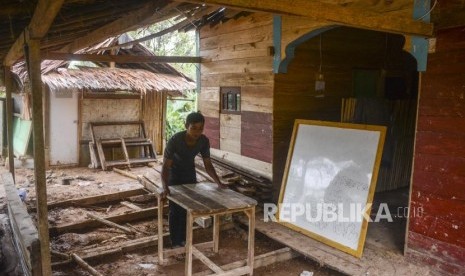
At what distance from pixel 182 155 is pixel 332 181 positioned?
7.47 feet

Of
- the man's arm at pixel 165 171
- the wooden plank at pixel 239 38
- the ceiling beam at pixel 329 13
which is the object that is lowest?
the man's arm at pixel 165 171

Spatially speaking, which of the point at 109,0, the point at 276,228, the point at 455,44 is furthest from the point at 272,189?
the point at 109,0

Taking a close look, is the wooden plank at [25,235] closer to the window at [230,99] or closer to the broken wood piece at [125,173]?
the broken wood piece at [125,173]

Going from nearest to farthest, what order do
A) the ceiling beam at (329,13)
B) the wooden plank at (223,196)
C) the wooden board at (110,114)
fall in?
the ceiling beam at (329,13)
the wooden plank at (223,196)
the wooden board at (110,114)

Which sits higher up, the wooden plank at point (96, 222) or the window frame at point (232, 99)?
the window frame at point (232, 99)

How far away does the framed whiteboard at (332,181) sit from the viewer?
5.19 metres

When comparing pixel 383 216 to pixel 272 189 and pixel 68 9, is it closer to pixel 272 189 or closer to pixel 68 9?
pixel 272 189

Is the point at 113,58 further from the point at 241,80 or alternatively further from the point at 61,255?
the point at 61,255

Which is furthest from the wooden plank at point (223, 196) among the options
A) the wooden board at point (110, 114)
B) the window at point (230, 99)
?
the wooden board at point (110, 114)

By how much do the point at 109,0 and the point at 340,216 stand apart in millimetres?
4092

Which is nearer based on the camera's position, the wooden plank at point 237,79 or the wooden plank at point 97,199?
the wooden plank at point 237,79

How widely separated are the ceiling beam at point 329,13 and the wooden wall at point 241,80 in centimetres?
327

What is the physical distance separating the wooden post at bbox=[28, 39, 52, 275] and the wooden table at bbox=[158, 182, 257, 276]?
143 cm

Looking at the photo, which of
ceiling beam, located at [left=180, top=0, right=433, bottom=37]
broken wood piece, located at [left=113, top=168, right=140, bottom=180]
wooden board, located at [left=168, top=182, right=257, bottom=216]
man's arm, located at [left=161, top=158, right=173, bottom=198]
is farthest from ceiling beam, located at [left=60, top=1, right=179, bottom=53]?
broken wood piece, located at [left=113, top=168, right=140, bottom=180]
